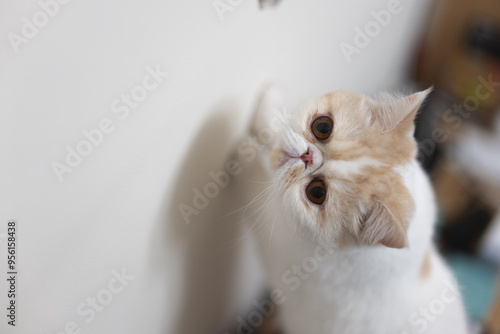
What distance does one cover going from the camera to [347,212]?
799 millimetres

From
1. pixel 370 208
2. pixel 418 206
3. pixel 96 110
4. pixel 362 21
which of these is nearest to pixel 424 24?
pixel 362 21

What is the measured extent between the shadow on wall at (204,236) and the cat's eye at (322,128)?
22cm

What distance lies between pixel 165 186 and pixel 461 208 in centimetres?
175

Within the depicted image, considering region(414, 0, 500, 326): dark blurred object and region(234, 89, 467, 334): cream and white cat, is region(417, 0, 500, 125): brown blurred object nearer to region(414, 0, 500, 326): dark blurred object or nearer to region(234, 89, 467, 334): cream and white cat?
region(414, 0, 500, 326): dark blurred object

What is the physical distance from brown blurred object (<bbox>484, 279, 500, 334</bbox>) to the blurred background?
0.48 ft

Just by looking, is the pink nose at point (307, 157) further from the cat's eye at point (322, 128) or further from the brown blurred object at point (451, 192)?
the brown blurred object at point (451, 192)

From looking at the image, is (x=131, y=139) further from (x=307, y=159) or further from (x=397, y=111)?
(x=397, y=111)

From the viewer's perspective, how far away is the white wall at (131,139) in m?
0.53

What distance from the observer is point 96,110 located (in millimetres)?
610

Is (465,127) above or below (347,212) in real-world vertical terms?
below

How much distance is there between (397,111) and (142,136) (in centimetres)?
52

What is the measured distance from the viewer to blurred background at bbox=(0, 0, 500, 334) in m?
0.53

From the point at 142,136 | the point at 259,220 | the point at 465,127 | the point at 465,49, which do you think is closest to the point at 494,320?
the point at 465,127

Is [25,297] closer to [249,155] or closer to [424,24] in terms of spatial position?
[249,155]
